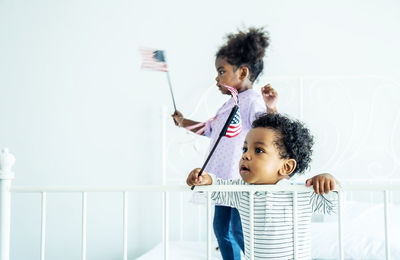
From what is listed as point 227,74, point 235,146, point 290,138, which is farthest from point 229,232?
point 227,74

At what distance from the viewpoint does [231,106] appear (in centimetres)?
143

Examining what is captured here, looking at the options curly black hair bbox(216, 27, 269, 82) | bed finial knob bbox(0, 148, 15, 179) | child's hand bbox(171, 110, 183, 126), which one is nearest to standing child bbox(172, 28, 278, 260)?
curly black hair bbox(216, 27, 269, 82)

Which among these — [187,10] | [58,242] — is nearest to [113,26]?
[187,10]

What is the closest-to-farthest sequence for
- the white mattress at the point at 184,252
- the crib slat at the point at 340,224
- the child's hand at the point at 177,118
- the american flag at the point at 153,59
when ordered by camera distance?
the crib slat at the point at 340,224, the american flag at the point at 153,59, the child's hand at the point at 177,118, the white mattress at the point at 184,252

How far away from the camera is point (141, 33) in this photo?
90.6 inches

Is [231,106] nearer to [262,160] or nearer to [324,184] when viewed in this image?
[262,160]

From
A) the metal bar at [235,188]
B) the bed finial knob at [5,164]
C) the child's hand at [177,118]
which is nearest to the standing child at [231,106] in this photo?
the child's hand at [177,118]

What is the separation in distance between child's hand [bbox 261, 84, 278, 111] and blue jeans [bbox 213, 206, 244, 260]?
36 centimetres

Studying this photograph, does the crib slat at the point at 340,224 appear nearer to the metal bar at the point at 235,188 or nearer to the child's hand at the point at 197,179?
the metal bar at the point at 235,188

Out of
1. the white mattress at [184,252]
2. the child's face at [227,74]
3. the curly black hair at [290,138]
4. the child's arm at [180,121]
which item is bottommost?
the white mattress at [184,252]

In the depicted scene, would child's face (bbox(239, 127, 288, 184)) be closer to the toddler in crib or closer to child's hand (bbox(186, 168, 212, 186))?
the toddler in crib

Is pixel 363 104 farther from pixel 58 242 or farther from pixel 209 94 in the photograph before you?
pixel 58 242

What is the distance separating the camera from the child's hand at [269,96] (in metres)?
1.42

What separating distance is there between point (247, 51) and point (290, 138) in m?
0.42
